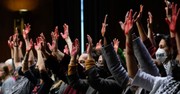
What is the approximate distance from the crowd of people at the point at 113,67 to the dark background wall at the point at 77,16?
5.74ft

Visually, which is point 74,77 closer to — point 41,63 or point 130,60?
point 41,63

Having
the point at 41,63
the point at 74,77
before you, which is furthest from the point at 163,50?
the point at 41,63

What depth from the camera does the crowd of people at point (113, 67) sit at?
92.8 inches

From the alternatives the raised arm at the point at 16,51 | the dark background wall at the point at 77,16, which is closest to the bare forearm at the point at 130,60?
the raised arm at the point at 16,51

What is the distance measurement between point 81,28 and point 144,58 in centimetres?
439

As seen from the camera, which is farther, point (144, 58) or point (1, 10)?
point (1, 10)

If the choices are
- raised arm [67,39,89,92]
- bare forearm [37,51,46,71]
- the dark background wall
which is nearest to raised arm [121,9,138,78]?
raised arm [67,39,89,92]

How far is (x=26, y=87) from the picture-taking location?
4562 millimetres

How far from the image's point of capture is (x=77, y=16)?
7.07 meters

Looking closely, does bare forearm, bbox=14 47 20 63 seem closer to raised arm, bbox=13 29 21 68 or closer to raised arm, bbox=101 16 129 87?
raised arm, bbox=13 29 21 68

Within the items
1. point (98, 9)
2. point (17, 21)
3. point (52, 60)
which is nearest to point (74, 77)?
point (52, 60)

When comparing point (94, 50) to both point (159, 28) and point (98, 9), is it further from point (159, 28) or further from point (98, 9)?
point (98, 9)

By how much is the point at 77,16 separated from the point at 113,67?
420 cm

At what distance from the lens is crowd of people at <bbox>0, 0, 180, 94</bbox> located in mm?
2357
